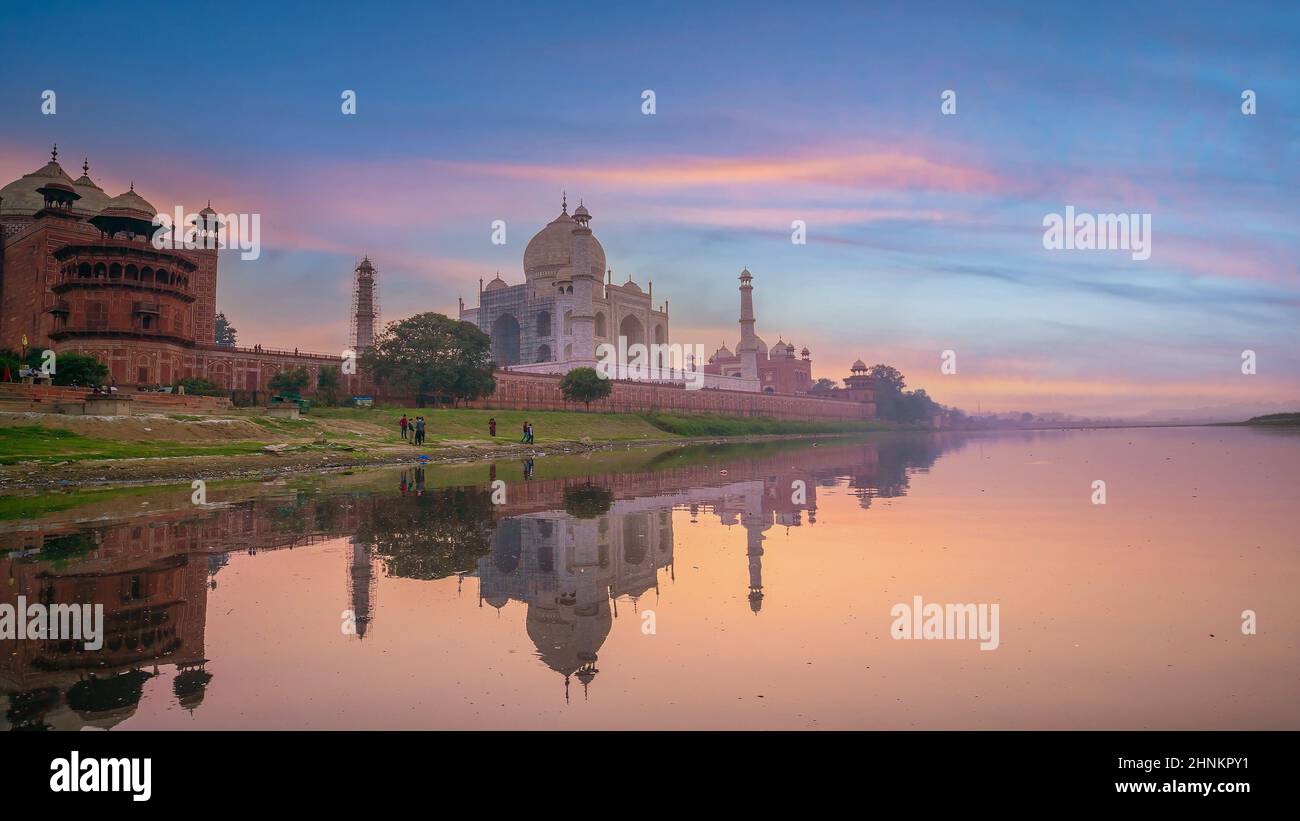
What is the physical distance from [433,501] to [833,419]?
9674 cm

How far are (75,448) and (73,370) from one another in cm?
1572

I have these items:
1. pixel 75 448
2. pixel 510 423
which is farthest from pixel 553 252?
pixel 75 448

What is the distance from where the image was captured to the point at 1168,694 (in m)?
5.16

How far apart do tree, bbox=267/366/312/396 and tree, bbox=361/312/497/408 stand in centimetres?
430

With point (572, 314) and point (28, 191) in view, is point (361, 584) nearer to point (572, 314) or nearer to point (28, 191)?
point (28, 191)

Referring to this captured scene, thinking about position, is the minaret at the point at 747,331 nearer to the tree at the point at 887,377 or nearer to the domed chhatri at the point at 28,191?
the tree at the point at 887,377

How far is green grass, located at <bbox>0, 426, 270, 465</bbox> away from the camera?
2211 centimetres

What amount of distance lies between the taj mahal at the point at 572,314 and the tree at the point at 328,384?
28.1m

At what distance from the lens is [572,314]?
7894cm

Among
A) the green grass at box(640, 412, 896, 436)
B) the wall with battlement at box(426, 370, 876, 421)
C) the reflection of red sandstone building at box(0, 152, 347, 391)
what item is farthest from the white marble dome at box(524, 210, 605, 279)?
the reflection of red sandstone building at box(0, 152, 347, 391)

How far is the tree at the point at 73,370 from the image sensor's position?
3612cm

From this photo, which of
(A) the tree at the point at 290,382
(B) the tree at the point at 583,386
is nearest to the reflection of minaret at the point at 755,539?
(A) the tree at the point at 290,382

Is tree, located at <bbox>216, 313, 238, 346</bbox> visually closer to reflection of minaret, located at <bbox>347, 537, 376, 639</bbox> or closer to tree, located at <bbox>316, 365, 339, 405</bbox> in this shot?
tree, located at <bbox>316, 365, 339, 405</bbox>
